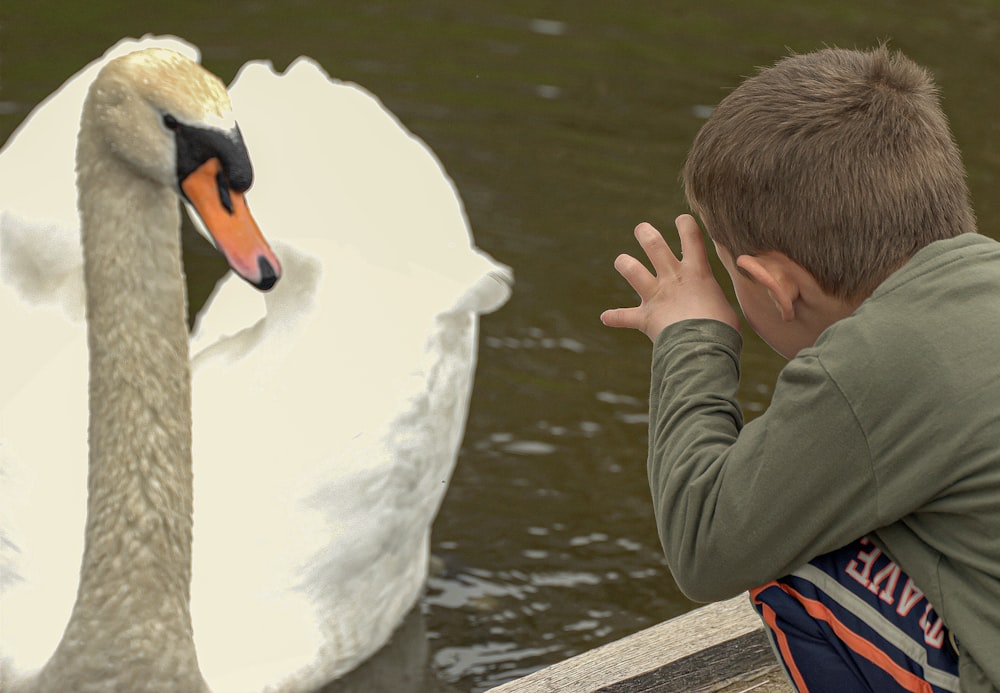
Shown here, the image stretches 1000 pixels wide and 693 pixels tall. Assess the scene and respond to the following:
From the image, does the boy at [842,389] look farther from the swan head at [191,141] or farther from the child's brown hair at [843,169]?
the swan head at [191,141]

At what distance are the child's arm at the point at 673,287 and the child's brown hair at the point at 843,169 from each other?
0.40ft

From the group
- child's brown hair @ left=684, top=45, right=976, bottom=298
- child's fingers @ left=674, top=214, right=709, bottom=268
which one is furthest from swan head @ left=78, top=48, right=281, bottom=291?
child's brown hair @ left=684, top=45, right=976, bottom=298

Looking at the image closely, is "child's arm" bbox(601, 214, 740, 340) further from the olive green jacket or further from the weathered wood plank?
the weathered wood plank

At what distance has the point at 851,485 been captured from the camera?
1688 millimetres

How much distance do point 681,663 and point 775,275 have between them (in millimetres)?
945

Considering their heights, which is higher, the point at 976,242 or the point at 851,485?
the point at 976,242

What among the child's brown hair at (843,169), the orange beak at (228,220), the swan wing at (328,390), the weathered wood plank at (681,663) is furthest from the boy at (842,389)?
the swan wing at (328,390)

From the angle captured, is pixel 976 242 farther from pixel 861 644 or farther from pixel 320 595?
pixel 320 595

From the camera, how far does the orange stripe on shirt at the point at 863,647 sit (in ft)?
5.98

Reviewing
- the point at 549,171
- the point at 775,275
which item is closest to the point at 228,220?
the point at 775,275

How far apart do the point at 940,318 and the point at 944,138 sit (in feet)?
0.93

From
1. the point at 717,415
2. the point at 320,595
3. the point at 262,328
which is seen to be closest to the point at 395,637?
the point at 320,595

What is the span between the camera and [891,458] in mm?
1673

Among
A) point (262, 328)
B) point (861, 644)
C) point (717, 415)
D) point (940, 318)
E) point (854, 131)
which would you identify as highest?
point (854, 131)
